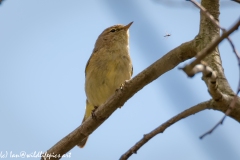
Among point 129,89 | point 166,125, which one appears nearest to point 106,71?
point 129,89

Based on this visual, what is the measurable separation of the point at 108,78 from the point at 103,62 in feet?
1.19

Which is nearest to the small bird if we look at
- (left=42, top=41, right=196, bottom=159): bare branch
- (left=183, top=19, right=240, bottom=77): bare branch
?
(left=42, top=41, right=196, bottom=159): bare branch

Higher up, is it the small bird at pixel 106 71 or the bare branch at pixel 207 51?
the small bird at pixel 106 71

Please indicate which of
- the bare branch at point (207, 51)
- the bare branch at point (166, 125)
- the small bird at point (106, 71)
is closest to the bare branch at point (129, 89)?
the bare branch at point (166, 125)

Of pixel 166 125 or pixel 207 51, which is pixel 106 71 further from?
pixel 207 51

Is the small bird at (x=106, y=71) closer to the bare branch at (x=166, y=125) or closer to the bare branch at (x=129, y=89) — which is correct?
the bare branch at (x=129, y=89)

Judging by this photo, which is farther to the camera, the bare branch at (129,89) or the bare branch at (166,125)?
the bare branch at (129,89)

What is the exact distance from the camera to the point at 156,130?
11.7 ft

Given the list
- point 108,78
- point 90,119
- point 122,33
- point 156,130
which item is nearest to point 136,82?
point 156,130

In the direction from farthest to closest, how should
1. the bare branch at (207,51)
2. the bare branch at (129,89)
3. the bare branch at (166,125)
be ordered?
the bare branch at (129,89), the bare branch at (166,125), the bare branch at (207,51)

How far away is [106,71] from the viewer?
675 cm

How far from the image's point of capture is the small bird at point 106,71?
669cm

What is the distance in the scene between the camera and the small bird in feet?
21.9

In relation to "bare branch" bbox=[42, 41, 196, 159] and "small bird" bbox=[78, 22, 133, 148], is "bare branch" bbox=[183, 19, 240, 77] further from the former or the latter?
"small bird" bbox=[78, 22, 133, 148]
